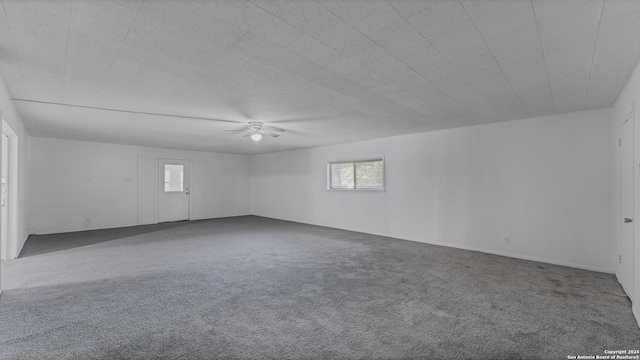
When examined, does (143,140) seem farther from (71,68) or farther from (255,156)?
(71,68)

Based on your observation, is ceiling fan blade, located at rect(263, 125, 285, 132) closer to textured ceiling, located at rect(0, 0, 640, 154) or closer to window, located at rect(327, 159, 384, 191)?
textured ceiling, located at rect(0, 0, 640, 154)

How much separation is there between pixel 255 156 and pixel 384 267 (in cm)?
739

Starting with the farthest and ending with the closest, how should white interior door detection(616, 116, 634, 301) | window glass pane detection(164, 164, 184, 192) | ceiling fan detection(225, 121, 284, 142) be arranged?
window glass pane detection(164, 164, 184, 192) → ceiling fan detection(225, 121, 284, 142) → white interior door detection(616, 116, 634, 301)

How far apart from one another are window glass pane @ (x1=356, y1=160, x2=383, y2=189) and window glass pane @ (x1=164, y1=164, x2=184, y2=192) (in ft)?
18.3

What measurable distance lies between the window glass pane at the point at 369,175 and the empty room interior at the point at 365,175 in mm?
73

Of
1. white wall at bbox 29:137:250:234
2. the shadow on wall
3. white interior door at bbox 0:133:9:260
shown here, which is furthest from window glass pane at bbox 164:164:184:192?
white interior door at bbox 0:133:9:260

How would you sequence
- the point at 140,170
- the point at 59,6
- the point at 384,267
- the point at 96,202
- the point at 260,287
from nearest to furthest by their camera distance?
the point at 59,6, the point at 260,287, the point at 384,267, the point at 96,202, the point at 140,170

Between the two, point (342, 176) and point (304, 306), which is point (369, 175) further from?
point (304, 306)

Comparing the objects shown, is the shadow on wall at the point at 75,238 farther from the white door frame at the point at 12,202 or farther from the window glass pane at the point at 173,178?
the window glass pane at the point at 173,178

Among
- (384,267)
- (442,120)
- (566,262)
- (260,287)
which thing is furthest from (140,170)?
(566,262)

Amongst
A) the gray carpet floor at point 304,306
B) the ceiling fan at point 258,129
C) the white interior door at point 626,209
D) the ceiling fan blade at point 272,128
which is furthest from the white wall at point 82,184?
the white interior door at point 626,209

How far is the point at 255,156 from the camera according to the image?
10406 millimetres

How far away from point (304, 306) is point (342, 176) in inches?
196

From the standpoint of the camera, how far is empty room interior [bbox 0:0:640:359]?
6.55 ft
